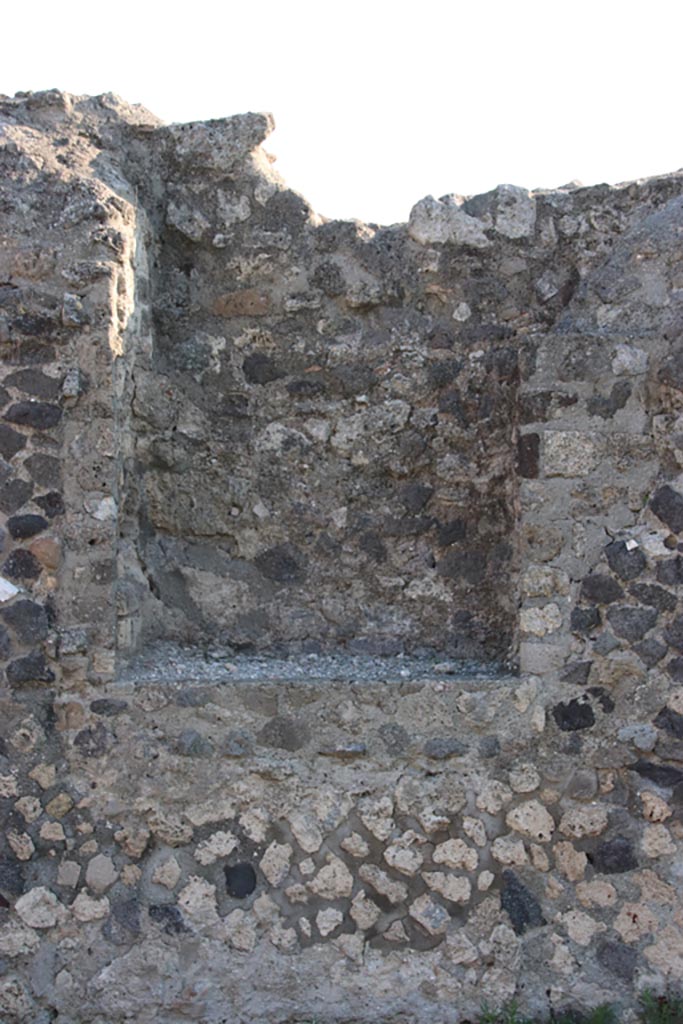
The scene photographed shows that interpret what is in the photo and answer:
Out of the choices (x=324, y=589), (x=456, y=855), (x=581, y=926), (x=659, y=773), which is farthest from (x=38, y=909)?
(x=659, y=773)

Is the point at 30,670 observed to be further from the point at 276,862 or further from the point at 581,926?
the point at 581,926

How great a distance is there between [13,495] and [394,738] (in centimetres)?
160

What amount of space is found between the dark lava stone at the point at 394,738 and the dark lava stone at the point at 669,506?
3.74ft

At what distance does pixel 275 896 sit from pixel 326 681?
2.41ft

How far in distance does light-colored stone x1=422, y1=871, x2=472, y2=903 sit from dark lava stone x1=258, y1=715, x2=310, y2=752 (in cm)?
61

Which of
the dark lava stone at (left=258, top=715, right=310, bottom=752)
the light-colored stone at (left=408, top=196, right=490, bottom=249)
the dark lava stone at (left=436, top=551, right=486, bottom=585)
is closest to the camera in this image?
the dark lava stone at (left=258, top=715, right=310, bottom=752)

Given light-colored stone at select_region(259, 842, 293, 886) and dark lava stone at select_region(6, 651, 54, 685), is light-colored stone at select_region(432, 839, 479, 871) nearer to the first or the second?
light-colored stone at select_region(259, 842, 293, 886)

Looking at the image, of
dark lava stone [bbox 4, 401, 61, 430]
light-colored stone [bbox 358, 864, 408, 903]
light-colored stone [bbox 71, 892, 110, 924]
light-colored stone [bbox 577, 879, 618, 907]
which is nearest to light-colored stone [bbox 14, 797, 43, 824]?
light-colored stone [bbox 71, 892, 110, 924]

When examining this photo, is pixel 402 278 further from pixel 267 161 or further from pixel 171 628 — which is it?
pixel 171 628

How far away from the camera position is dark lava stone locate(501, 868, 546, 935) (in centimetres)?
355

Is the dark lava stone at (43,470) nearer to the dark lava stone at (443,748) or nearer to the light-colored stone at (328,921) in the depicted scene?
the dark lava stone at (443,748)

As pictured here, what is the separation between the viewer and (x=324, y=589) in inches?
168

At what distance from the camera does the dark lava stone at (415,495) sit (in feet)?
14.0

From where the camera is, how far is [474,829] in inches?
142
